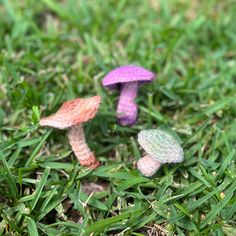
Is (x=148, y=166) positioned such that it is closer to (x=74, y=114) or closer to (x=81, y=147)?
(x=81, y=147)

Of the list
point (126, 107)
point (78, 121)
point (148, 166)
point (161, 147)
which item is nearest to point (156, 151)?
point (161, 147)

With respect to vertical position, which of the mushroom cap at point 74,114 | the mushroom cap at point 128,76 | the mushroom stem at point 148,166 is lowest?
the mushroom stem at point 148,166

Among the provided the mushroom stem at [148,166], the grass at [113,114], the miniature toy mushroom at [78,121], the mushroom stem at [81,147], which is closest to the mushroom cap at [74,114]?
the miniature toy mushroom at [78,121]

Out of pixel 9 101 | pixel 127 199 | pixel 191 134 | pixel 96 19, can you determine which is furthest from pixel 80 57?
pixel 127 199

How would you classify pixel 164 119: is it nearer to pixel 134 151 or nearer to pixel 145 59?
pixel 134 151

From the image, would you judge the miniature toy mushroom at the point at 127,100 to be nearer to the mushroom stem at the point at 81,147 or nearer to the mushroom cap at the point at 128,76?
the mushroom cap at the point at 128,76

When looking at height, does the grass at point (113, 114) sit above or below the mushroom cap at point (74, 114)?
below

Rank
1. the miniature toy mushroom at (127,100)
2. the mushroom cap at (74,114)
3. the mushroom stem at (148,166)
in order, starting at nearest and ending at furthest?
the mushroom cap at (74,114), the mushroom stem at (148,166), the miniature toy mushroom at (127,100)
